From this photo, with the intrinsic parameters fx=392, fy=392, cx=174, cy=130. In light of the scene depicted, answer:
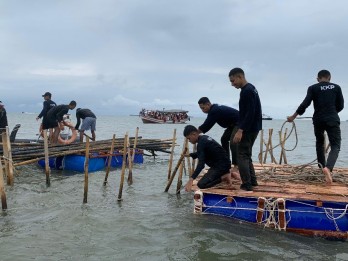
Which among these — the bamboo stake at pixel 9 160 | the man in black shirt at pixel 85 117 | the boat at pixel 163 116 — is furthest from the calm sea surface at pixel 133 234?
the boat at pixel 163 116

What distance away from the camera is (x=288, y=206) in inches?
261

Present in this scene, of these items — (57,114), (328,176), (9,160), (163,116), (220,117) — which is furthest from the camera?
(163,116)

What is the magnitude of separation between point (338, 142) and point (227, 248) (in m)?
3.34

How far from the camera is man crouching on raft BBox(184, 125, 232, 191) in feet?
25.2

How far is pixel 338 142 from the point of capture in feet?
26.0

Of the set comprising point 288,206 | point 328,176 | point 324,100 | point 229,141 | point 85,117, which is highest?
point 324,100

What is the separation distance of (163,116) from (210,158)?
68.0 metres

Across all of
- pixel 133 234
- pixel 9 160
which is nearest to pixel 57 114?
pixel 9 160

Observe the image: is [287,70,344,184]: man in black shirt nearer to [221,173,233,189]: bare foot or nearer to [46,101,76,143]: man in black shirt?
[221,173,233,189]: bare foot

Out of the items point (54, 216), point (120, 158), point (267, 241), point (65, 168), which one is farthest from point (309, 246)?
point (120, 158)

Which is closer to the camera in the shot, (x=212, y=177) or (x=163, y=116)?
(x=212, y=177)

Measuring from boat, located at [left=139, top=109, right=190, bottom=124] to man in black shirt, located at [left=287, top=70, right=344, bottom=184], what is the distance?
67.7 m

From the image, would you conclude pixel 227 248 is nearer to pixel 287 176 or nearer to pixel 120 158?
pixel 287 176

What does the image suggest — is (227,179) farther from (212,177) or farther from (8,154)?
(8,154)
